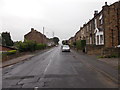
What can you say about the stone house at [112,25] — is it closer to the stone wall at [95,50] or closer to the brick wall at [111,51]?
the stone wall at [95,50]

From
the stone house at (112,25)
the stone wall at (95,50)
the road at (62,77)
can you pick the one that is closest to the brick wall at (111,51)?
the stone house at (112,25)

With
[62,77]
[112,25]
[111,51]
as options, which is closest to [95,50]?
[112,25]

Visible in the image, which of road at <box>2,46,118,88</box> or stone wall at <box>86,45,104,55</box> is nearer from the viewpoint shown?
road at <box>2,46,118,88</box>

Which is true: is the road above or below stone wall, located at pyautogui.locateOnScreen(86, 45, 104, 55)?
below

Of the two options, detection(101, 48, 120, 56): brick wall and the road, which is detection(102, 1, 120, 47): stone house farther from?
the road

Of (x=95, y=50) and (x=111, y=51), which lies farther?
(x=95, y=50)

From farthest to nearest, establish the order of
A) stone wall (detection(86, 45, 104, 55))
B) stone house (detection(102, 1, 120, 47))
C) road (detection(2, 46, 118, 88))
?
stone wall (detection(86, 45, 104, 55)) → stone house (detection(102, 1, 120, 47)) → road (detection(2, 46, 118, 88))

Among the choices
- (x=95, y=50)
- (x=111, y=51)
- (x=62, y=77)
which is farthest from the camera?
(x=95, y=50)

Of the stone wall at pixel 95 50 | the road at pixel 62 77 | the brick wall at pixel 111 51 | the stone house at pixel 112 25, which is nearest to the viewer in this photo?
the road at pixel 62 77

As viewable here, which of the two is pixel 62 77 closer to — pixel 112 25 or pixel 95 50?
pixel 95 50

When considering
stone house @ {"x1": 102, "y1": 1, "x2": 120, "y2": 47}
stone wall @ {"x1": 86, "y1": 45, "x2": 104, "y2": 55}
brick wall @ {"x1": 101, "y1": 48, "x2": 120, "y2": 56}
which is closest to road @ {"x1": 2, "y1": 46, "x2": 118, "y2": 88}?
brick wall @ {"x1": 101, "y1": 48, "x2": 120, "y2": 56}

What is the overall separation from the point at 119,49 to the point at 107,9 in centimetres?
776

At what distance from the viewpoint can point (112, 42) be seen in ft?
88.2

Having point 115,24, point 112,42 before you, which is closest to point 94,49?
point 112,42
